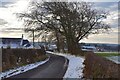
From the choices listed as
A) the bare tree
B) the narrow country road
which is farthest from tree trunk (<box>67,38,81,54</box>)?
the narrow country road

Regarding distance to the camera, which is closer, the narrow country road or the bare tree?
the narrow country road

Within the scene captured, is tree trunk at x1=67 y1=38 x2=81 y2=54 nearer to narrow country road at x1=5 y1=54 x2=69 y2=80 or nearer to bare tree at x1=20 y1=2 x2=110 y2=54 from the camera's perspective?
bare tree at x1=20 y1=2 x2=110 y2=54

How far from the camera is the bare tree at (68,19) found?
55.5m

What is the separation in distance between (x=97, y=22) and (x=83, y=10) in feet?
12.3

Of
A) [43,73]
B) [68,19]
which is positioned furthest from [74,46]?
[43,73]

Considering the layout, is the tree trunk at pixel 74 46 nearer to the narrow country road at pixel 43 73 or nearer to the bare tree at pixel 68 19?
the bare tree at pixel 68 19

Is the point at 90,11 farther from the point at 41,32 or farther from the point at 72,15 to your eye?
the point at 41,32

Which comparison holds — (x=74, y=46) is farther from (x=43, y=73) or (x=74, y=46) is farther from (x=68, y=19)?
(x=43, y=73)

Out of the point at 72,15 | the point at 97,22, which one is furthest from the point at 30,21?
the point at 97,22

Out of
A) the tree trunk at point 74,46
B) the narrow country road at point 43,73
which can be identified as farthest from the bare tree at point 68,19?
the narrow country road at point 43,73

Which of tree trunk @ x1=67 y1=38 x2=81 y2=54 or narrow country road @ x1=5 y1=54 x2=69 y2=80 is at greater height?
tree trunk @ x1=67 y1=38 x2=81 y2=54

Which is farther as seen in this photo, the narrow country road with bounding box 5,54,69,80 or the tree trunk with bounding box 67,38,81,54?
the tree trunk with bounding box 67,38,81,54

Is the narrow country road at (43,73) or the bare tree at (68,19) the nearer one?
the narrow country road at (43,73)

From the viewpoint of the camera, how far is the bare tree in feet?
182
